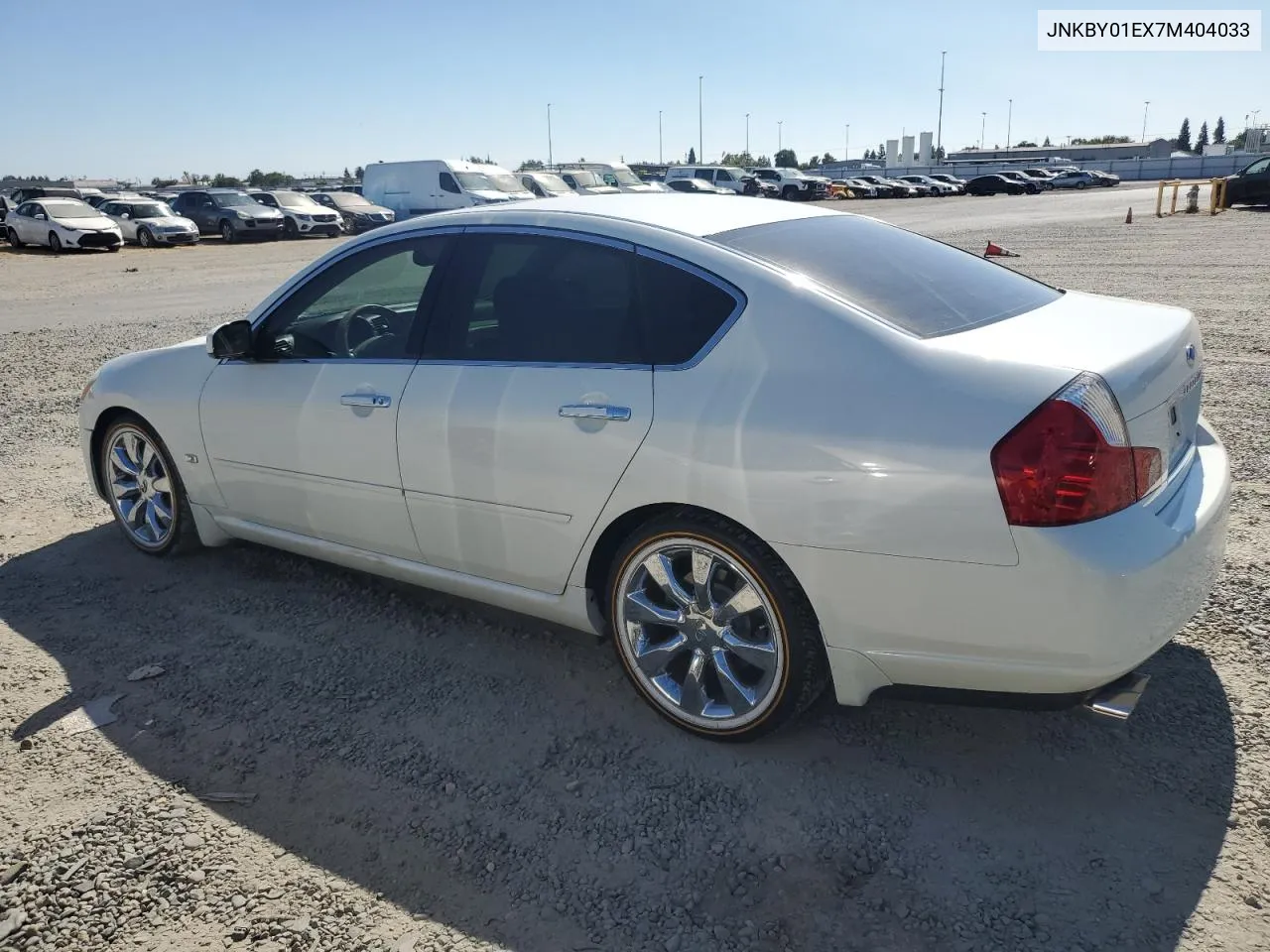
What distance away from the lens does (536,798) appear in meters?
2.97

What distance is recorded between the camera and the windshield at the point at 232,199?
3158 centimetres

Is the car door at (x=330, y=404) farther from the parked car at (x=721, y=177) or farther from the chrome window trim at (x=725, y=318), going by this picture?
the parked car at (x=721, y=177)

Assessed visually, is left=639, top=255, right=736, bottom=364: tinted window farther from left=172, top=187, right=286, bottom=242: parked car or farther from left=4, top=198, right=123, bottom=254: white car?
left=172, top=187, right=286, bottom=242: parked car

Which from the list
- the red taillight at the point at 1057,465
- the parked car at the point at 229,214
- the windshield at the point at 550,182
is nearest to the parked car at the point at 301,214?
the parked car at the point at 229,214

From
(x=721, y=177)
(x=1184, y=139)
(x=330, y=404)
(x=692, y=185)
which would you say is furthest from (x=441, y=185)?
→ (x=1184, y=139)

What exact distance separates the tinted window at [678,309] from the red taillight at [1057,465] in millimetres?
963

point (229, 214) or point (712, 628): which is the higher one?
point (229, 214)

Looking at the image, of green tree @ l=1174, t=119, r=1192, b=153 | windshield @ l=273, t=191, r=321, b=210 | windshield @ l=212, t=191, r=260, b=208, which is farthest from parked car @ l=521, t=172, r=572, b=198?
green tree @ l=1174, t=119, r=1192, b=153

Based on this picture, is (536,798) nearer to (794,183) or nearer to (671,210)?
(671,210)

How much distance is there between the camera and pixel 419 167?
30625mm

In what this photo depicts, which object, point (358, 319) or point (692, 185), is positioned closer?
point (358, 319)

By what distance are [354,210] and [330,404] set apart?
31.5 m

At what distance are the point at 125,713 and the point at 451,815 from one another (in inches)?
56.5

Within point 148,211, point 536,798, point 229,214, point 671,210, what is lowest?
point 536,798
